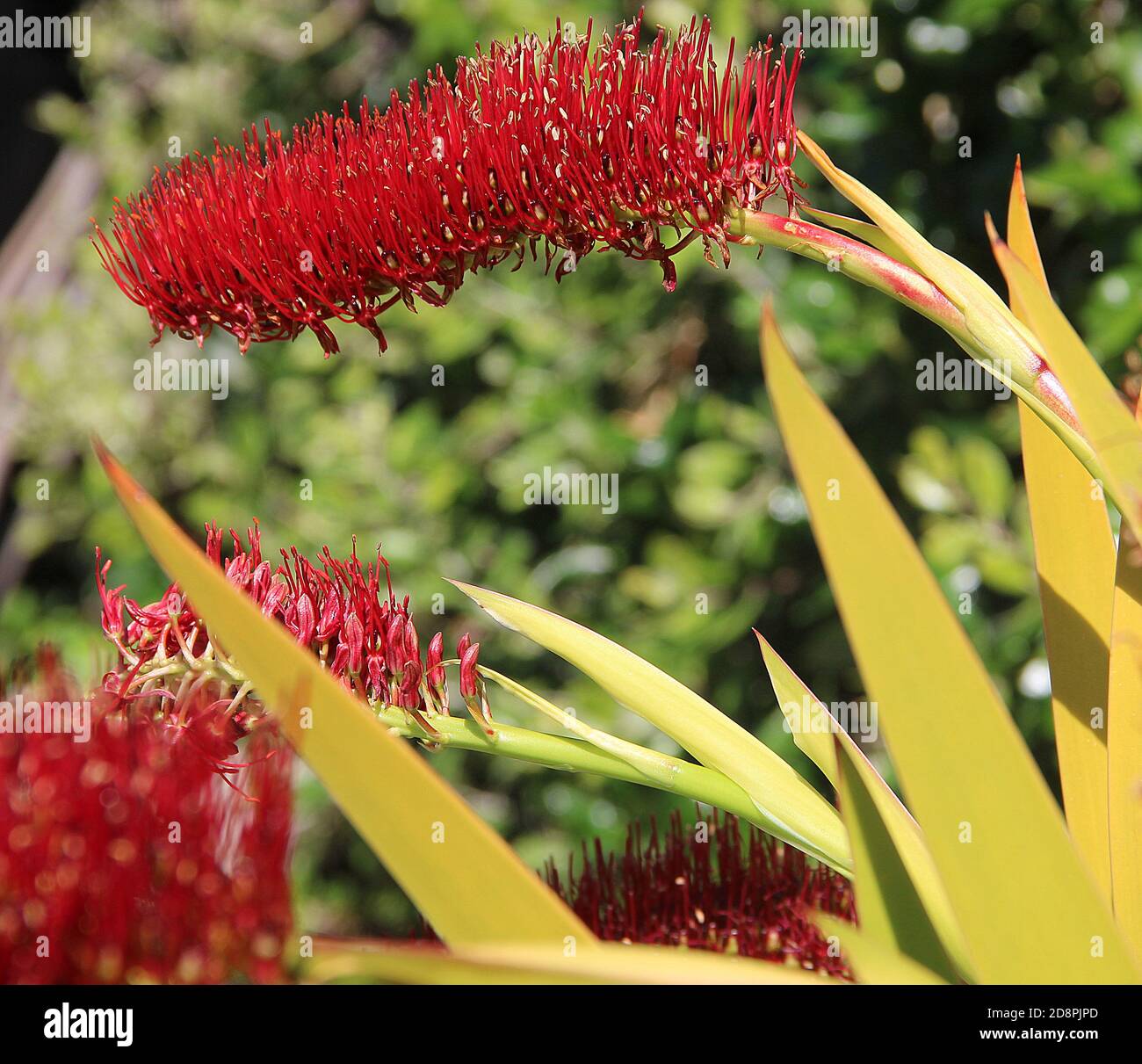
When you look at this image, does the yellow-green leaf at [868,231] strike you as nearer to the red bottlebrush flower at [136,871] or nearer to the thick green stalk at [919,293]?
the thick green stalk at [919,293]

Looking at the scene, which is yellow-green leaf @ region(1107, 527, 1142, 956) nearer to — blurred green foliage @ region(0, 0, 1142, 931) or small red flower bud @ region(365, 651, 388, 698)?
small red flower bud @ region(365, 651, 388, 698)

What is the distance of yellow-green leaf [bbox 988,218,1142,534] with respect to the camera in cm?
34

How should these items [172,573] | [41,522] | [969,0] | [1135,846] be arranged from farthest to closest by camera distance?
1. [41,522]
2. [969,0]
3. [1135,846]
4. [172,573]

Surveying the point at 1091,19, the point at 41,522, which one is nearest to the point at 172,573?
the point at 1091,19

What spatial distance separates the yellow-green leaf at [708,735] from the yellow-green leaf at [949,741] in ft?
0.39

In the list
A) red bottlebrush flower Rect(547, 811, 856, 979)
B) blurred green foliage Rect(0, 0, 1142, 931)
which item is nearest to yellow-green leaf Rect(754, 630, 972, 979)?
red bottlebrush flower Rect(547, 811, 856, 979)

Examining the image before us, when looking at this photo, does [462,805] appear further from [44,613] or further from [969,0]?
[44,613]

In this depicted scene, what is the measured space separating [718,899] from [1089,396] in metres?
0.27

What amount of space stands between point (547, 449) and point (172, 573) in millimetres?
936

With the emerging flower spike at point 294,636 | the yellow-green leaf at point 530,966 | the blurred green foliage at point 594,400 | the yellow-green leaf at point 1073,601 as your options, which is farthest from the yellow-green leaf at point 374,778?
the blurred green foliage at point 594,400

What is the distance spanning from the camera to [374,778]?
28 centimetres

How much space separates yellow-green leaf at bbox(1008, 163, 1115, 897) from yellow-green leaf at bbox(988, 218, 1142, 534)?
80mm

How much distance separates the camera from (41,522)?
1.53 m
